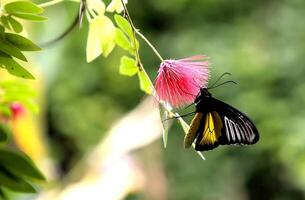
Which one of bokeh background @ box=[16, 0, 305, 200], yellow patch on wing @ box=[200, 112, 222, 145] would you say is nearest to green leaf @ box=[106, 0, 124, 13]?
yellow patch on wing @ box=[200, 112, 222, 145]

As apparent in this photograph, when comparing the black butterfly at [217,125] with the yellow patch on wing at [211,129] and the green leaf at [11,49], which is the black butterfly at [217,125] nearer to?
the yellow patch on wing at [211,129]

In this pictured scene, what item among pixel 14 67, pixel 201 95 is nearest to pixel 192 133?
pixel 201 95

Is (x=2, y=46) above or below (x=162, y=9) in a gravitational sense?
above

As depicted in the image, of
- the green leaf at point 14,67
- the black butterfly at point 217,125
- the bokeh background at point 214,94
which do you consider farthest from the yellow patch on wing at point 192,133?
the bokeh background at point 214,94

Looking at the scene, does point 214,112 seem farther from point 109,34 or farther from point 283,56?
point 283,56

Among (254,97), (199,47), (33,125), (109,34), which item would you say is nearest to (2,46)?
(109,34)
